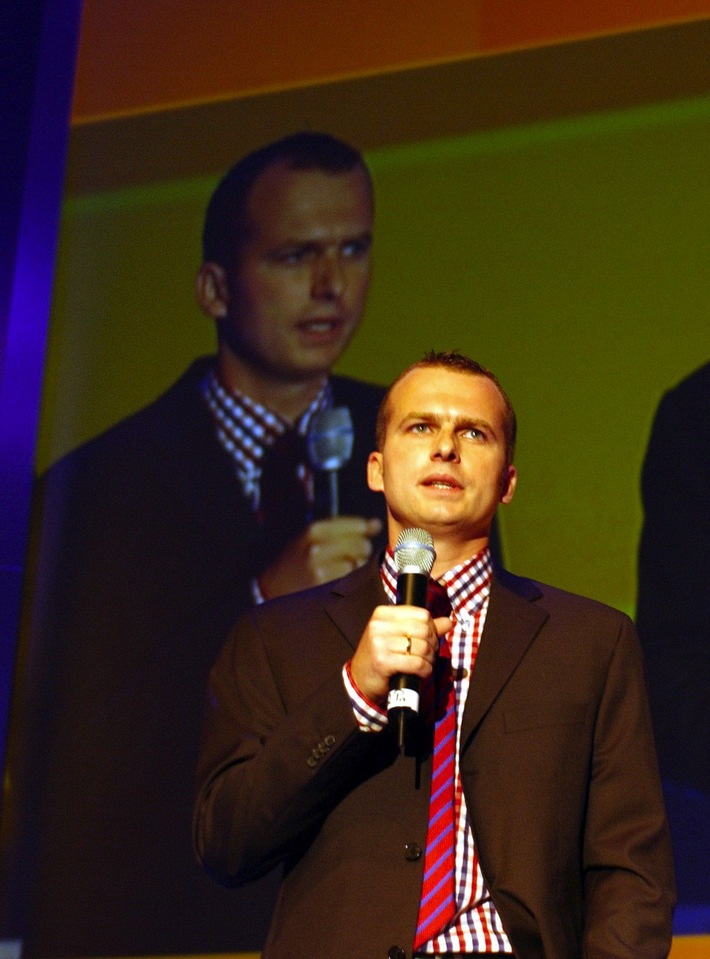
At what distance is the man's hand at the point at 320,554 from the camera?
3201mm

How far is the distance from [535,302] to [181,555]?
1.23 meters

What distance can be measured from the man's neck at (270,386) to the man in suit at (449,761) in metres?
1.45

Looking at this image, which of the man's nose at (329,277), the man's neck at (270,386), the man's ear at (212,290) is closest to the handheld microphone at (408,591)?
the man's neck at (270,386)

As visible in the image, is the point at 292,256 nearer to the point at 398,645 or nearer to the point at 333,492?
the point at 333,492

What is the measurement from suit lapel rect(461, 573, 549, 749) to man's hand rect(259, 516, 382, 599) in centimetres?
130

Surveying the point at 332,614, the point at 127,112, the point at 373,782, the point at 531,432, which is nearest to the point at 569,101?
the point at 531,432

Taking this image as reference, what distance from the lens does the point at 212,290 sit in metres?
3.55

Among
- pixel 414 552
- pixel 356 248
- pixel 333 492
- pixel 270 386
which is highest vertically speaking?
pixel 356 248

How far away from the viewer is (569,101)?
3.31 metres

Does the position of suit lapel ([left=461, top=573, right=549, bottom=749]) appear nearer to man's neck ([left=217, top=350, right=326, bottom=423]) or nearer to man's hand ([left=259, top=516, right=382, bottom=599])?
man's hand ([left=259, top=516, right=382, bottom=599])

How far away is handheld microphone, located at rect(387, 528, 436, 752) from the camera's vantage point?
4.85ft

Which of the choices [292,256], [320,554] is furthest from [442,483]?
[292,256]

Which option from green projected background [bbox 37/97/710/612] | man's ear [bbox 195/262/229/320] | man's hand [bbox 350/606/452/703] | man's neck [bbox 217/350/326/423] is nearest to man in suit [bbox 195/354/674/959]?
man's hand [bbox 350/606/452/703]

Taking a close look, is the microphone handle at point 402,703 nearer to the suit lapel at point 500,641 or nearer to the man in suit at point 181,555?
the suit lapel at point 500,641
